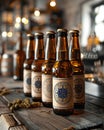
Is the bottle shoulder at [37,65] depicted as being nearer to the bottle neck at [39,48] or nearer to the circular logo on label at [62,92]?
the bottle neck at [39,48]

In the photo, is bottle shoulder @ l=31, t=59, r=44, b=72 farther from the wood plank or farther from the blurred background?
the blurred background

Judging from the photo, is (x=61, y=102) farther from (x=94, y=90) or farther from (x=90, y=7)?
(x=90, y=7)

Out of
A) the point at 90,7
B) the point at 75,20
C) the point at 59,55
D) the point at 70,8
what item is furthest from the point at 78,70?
the point at 70,8

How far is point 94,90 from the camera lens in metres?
0.95

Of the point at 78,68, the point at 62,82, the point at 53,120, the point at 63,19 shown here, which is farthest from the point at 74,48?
the point at 63,19

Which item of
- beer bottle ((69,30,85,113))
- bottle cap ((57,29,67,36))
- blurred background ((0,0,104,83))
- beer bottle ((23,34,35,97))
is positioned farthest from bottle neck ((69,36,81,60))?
blurred background ((0,0,104,83))

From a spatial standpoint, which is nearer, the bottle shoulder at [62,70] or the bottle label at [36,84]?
the bottle shoulder at [62,70]

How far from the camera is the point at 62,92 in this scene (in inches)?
26.4

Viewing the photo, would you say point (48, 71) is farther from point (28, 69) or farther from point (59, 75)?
point (28, 69)

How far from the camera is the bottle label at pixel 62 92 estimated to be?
26.4 inches

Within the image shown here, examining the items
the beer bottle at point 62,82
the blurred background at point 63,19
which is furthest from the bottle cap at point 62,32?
the blurred background at point 63,19

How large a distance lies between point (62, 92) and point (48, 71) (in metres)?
0.13

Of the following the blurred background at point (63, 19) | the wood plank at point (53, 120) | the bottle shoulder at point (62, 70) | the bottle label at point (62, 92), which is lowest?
the wood plank at point (53, 120)

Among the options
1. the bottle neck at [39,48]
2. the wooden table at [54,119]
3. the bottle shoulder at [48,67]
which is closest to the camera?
the wooden table at [54,119]
